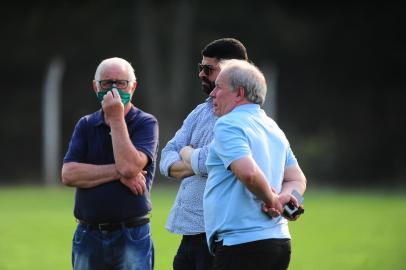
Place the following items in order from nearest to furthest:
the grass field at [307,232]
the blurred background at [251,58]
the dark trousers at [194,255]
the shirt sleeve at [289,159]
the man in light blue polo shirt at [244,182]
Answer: the man in light blue polo shirt at [244,182] < the shirt sleeve at [289,159] < the dark trousers at [194,255] < the grass field at [307,232] < the blurred background at [251,58]

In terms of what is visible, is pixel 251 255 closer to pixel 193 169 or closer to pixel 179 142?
pixel 193 169

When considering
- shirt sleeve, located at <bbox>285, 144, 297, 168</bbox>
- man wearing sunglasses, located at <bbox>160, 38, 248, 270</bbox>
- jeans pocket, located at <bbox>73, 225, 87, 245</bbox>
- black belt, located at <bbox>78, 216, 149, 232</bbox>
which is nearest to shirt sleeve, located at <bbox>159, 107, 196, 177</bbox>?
man wearing sunglasses, located at <bbox>160, 38, 248, 270</bbox>

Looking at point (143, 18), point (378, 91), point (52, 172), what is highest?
point (143, 18)

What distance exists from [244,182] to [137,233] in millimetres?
1348

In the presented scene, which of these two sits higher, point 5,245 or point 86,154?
point 86,154

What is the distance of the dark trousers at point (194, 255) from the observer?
5.51 metres

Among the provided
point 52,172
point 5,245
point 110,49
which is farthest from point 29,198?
point 110,49

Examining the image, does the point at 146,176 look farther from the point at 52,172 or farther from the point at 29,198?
the point at 52,172

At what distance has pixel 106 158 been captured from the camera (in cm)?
584

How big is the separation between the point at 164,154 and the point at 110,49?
2902 centimetres

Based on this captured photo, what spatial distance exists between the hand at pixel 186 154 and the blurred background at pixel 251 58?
25.7m

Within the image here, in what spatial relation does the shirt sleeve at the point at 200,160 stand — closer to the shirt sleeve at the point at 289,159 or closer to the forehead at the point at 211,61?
the shirt sleeve at the point at 289,159

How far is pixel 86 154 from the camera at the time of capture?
5.90 metres

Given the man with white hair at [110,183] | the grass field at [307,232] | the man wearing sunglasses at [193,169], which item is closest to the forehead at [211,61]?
the man wearing sunglasses at [193,169]
